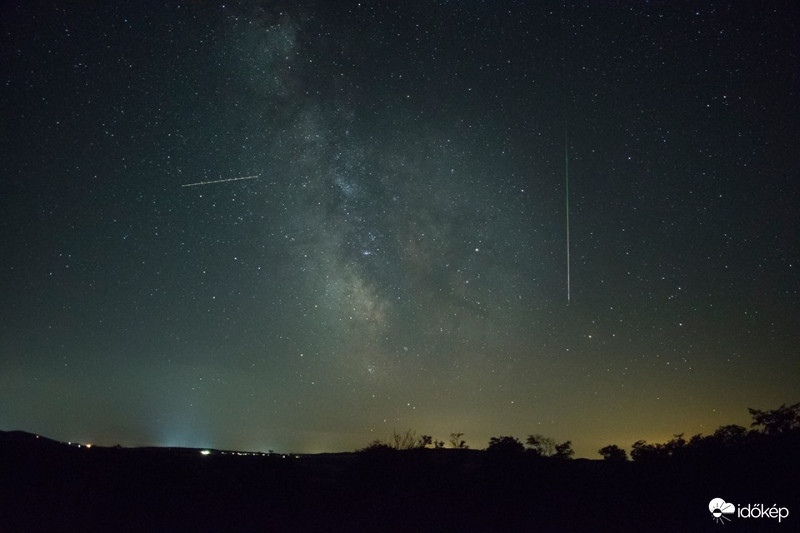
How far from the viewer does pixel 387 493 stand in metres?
15.1

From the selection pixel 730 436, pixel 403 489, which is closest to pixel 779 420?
pixel 730 436

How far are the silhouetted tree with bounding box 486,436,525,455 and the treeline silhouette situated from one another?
0.24 m

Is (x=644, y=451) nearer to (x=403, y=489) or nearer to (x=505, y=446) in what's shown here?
(x=505, y=446)

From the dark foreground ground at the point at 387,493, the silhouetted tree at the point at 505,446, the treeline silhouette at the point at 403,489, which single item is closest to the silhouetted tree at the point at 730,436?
the treeline silhouette at the point at 403,489

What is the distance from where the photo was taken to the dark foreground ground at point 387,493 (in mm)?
11898

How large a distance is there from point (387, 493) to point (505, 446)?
8290mm

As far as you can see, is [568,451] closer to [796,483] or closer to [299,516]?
[796,483]

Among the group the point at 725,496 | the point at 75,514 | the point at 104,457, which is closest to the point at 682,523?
the point at 725,496

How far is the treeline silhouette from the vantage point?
1200 centimetres

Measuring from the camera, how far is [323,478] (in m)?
17.6

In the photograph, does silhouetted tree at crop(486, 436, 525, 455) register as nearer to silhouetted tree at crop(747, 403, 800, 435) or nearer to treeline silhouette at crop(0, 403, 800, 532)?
treeline silhouette at crop(0, 403, 800, 532)

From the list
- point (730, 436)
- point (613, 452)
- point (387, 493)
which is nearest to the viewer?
point (387, 493)

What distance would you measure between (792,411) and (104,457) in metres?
26.2

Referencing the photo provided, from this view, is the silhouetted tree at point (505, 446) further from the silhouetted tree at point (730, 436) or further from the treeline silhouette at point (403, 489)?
the silhouetted tree at point (730, 436)
